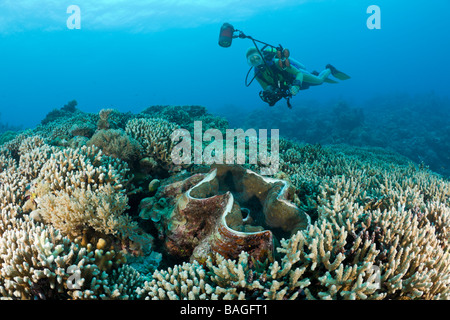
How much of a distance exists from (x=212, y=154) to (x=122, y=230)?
10.1ft

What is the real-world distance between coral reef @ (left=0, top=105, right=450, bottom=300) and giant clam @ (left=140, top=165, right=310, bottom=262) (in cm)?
2

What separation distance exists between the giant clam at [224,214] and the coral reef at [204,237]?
0.02 meters

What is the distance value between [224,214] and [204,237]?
21.9 inches

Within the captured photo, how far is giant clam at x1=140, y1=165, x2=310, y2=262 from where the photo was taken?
2.59 meters

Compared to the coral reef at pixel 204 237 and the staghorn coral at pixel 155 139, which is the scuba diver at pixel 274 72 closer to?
the staghorn coral at pixel 155 139

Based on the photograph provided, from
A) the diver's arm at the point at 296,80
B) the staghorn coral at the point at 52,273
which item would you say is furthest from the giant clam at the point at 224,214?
the diver's arm at the point at 296,80

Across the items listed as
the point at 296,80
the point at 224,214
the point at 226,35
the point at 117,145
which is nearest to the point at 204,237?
the point at 224,214

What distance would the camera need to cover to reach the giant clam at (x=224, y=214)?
259 centimetres

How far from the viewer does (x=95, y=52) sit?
4660 inches

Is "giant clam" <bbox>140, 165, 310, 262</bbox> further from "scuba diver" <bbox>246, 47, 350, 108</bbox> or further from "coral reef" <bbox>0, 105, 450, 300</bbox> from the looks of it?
"scuba diver" <bbox>246, 47, 350, 108</bbox>

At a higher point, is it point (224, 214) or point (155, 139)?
point (155, 139)

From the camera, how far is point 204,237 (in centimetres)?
311

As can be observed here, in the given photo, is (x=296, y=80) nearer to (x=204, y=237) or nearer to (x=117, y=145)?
(x=117, y=145)
